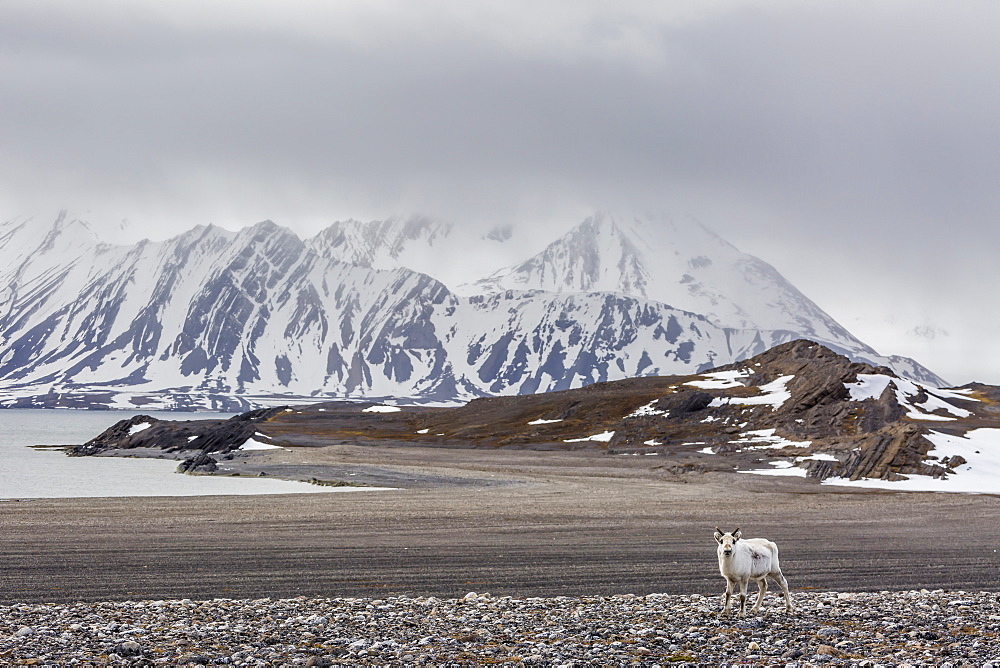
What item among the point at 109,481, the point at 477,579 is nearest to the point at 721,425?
the point at 109,481

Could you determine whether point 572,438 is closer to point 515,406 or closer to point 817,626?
point 515,406

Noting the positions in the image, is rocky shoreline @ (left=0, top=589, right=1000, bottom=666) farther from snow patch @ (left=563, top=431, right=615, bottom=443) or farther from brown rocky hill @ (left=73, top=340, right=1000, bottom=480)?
snow patch @ (left=563, top=431, right=615, bottom=443)

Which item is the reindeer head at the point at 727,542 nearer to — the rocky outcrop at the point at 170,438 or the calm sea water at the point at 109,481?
the calm sea water at the point at 109,481

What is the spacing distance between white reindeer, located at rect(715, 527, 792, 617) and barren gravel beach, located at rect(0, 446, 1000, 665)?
0.50 metres

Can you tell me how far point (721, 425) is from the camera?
307 ft

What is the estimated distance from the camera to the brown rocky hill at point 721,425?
217 ft

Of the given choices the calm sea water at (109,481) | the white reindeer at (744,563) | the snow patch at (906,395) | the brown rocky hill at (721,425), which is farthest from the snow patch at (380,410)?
the white reindeer at (744,563)

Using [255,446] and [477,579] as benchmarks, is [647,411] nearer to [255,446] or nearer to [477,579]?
[255,446]

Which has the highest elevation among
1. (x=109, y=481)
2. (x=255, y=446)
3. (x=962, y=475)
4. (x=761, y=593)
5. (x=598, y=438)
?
(x=598, y=438)

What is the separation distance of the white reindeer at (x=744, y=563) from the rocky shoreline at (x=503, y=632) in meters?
0.44

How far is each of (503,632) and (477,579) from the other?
638 cm

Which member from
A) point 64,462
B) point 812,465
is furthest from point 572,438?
point 64,462

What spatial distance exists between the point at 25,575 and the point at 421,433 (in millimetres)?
111676

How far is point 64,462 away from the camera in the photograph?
86.1m
